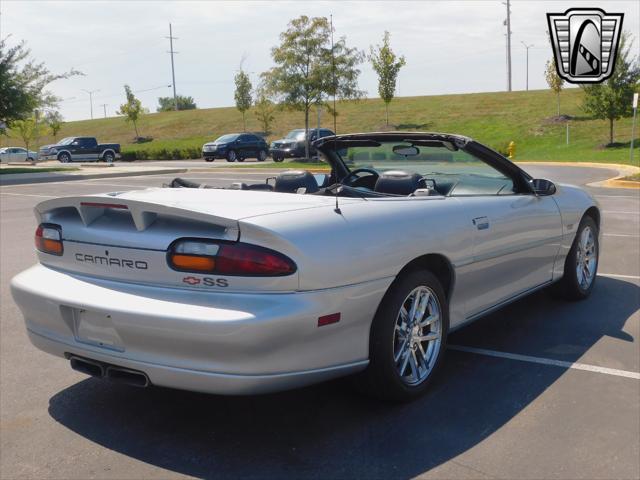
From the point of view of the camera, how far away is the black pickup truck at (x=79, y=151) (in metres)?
44.6

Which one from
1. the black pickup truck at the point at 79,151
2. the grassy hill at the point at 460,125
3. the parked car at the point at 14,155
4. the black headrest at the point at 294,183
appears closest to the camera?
the black headrest at the point at 294,183

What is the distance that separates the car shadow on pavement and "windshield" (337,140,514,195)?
1.13 metres

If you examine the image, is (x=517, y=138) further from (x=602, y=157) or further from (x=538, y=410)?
(x=538, y=410)

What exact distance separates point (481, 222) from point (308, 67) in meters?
30.1

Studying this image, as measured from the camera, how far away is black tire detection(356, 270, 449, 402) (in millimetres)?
3508

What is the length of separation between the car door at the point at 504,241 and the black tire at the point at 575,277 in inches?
16.3

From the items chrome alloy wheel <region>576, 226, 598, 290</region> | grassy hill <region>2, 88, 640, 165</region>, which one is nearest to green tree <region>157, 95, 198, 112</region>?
grassy hill <region>2, 88, 640, 165</region>

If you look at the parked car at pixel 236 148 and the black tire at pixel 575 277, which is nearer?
the black tire at pixel 575 277

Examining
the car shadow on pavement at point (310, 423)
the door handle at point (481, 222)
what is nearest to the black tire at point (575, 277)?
the car shadow on pavement at point (310, 423)

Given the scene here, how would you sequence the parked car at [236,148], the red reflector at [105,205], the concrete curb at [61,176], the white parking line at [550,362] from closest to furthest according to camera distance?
the red reflector at [105,205], the white parking line at [550,362], the concrete curb at [61,176], the parked car at [236,148]

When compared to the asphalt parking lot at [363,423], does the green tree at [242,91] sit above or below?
above

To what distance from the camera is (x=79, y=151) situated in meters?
45.0

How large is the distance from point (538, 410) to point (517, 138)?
3944 centimetres

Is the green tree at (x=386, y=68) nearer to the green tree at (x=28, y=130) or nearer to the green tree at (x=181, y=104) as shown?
the green tree at (x=28, y=130)
